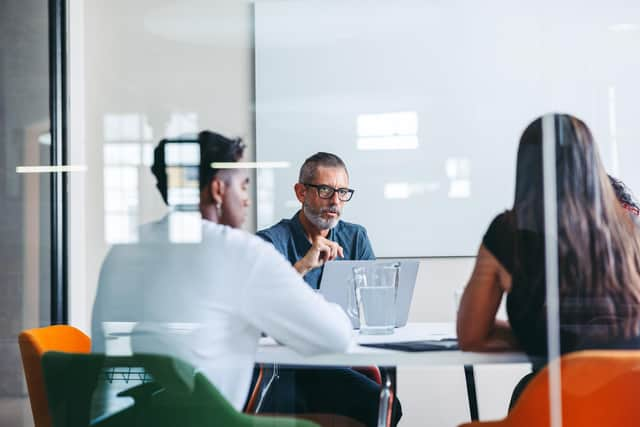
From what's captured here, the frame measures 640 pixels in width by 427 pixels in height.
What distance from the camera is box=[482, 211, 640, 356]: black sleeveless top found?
2.25 meters

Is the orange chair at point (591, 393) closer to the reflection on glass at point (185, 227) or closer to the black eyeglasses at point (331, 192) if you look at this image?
the reflection on glass at point (185, 227)

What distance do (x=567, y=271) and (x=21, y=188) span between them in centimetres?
247

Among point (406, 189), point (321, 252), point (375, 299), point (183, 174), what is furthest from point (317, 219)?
point (183, 174)

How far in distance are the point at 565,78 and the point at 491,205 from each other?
1.76ft

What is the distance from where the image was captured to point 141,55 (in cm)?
300

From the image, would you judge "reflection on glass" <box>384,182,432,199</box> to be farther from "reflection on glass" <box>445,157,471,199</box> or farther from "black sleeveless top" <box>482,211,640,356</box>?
"black sleeveless top" <box>482,211,640,356</box>

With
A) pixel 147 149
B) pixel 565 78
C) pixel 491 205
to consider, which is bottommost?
pixel 491 205

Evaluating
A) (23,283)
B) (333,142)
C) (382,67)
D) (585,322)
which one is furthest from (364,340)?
(23,283)

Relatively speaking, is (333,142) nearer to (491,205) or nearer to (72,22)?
(491,205)

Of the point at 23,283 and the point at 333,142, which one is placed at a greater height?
the point at 333,142

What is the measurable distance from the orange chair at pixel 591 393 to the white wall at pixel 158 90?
0.40 meters

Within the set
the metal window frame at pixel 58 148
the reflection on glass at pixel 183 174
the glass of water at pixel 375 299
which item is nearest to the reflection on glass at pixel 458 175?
the glass of water at pixel 375 299

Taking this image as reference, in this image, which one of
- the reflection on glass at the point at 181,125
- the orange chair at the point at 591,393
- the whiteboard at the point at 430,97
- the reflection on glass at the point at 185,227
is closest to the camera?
the orange chair at the point at 591,393

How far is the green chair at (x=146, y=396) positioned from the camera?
7.12 feet
